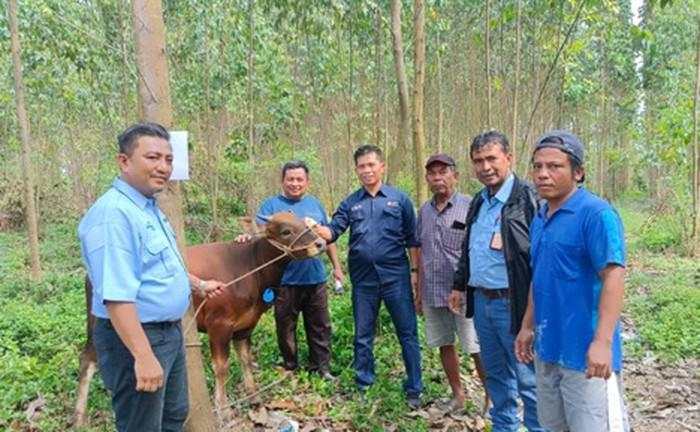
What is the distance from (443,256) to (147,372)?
2595mm

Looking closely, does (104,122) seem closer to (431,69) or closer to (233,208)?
(233,208)

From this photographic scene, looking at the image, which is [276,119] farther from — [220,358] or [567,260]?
[567,260]

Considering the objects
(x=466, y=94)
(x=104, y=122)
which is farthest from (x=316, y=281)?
(x=466, y=94)

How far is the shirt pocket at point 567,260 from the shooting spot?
8.84 feet

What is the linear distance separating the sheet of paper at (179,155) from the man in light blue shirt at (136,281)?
232 millimetres

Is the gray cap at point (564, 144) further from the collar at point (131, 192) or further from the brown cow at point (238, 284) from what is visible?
the brown cow at point (238, 284)

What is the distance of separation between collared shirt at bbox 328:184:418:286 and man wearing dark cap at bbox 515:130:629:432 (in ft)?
5.99

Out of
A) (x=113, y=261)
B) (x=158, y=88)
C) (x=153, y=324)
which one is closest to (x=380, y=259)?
(x=158, y=88)

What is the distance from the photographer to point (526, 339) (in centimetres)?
325

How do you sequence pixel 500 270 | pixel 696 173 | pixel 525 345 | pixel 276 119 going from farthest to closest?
1. pixel 276 119
2. pixel 696 173
3. pixel 500 270
4. pixel 525 345

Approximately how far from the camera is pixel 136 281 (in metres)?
2.45

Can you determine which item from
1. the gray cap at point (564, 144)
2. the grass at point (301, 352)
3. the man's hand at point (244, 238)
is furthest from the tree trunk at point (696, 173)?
the gray cap at point (564, 144)

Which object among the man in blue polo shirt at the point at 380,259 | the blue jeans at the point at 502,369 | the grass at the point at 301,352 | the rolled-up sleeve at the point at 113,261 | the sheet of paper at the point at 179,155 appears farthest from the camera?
the man in blue polo shirt at the point at 380,259

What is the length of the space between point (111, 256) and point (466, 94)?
1563 centimetres
